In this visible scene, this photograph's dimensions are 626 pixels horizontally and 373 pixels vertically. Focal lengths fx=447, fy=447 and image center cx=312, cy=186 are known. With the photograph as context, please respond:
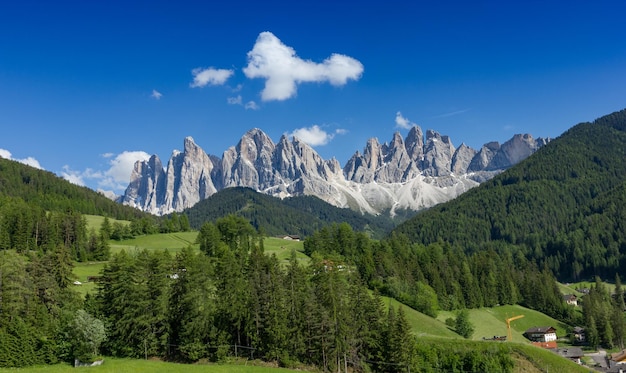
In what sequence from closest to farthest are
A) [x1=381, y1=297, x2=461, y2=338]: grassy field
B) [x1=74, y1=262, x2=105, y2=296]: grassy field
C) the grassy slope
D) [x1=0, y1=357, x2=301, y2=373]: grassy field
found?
1. [x1=0, y1=357, x2=301, y2=373]: grassy field
2. the grassy slope
3. [x1=74, y1=262, x2=105, y2=296]: grassy field
4. [x1=381, y1=297, x2=461, y2=338]: grassy field

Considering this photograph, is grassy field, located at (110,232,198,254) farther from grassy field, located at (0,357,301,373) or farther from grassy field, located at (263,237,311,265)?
grassy field, located at (0,357,301,373)

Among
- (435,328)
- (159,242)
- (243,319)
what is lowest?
(435,328)

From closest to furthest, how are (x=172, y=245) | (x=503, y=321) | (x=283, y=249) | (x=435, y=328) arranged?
(x=435, y=328) < (x=503, y=321) < (x=172, y=245) < (x=283, y=249)

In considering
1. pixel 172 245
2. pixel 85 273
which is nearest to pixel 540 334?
pixel 85 273

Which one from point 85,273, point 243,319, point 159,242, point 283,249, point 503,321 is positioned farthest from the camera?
point 283,249

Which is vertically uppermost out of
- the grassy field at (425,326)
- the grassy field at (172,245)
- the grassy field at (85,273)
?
the grassy field at (172,245)

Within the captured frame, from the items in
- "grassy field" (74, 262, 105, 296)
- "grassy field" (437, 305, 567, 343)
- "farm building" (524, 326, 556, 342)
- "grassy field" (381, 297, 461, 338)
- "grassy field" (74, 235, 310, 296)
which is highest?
"grassy field" (74, 235, 310, 296)

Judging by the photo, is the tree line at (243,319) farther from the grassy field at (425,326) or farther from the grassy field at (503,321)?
the grassy field at (503,321)

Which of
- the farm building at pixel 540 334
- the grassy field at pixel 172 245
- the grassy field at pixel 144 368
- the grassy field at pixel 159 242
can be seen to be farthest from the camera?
the grassy field at pixel 159 242

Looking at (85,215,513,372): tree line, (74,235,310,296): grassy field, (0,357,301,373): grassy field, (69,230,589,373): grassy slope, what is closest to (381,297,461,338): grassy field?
(69,230,589,373): grassy slope

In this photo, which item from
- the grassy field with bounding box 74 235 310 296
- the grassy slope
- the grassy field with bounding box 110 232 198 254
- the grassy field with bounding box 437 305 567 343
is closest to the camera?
the grassy slope

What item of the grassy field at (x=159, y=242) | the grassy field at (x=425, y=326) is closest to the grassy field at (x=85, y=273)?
the grassy field at (x=159, y=242)

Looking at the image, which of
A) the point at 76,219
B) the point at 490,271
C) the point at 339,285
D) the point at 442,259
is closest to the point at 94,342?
the point at 339,285

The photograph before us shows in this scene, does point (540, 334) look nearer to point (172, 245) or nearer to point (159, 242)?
point (172, 245)
